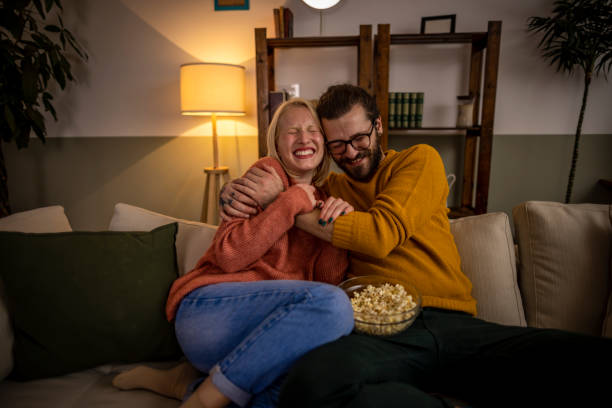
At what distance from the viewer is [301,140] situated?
1.31 m

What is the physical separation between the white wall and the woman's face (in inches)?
74.6

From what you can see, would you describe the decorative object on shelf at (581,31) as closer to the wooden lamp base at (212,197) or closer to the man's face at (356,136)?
A: the man's face at (356,136)

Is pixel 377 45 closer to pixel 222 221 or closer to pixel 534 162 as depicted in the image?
pixel 534 162

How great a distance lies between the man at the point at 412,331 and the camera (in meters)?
0.81

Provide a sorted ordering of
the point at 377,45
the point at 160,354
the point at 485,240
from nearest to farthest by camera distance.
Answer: the point at 160,354
the point at 485,240
the point at 377,45

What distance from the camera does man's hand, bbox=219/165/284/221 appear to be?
122cm

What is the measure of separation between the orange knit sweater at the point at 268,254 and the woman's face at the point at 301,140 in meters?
0.15

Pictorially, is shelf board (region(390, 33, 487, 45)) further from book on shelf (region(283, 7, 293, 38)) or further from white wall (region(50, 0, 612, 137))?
book on shelf (region(283, 7, 293, 38))

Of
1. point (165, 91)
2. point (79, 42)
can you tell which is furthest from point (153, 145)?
point (79, 42)

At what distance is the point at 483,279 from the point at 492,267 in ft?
0.18

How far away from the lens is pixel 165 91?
3271 millimetres

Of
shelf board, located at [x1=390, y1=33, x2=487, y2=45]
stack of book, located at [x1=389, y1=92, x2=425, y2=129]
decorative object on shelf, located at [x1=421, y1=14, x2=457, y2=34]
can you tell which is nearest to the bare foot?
stack of book, located at [x1=389, y1=92, x2=425, y2=129]

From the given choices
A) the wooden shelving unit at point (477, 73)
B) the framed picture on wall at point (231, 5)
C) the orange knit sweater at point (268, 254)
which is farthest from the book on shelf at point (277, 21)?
the orange knit sweater at point (268, 254)

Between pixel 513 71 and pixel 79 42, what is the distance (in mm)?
3663
